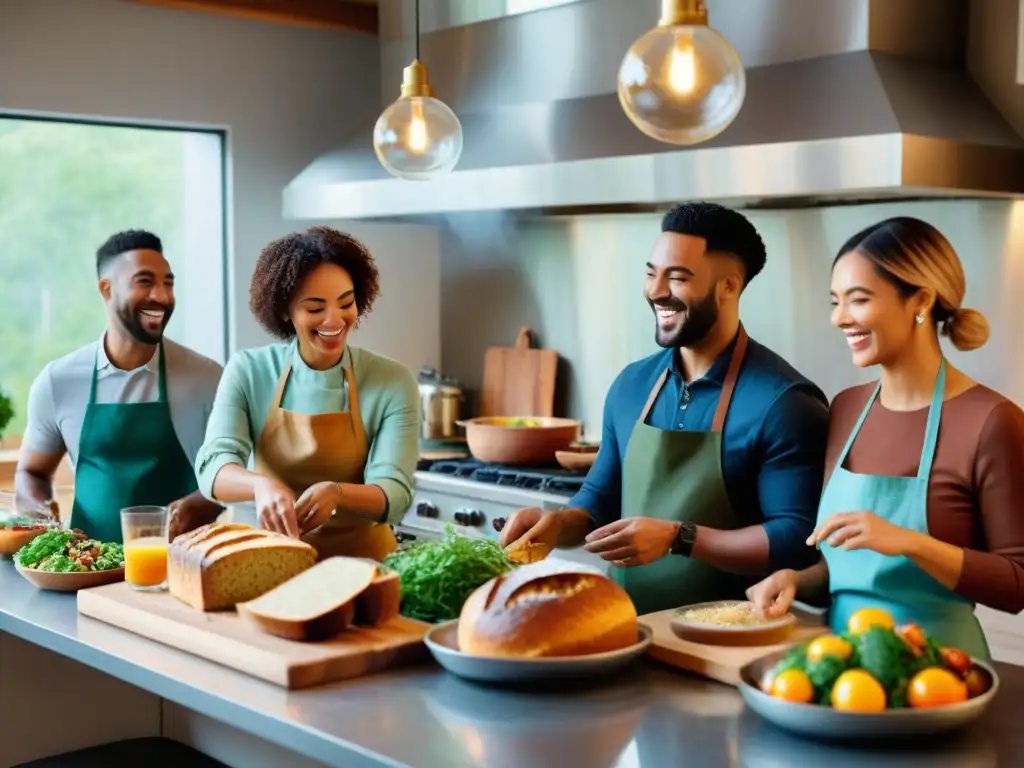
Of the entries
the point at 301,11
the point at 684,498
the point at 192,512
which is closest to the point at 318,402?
the point at 192,512

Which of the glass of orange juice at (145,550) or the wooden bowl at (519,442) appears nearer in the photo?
the glass of orange juice at (145,550)

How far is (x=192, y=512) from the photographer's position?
3.13 m

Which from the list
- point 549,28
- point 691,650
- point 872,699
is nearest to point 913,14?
point 549,28

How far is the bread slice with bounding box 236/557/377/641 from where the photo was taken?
6.89ft

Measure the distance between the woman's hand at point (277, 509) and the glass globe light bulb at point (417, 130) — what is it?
0.73 meters

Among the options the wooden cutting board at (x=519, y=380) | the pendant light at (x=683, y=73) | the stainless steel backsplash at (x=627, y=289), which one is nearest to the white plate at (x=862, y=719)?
the pendant light at (x=683, y=73)

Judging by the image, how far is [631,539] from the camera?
92.4 inches

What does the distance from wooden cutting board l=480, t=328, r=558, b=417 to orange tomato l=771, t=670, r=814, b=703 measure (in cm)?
326

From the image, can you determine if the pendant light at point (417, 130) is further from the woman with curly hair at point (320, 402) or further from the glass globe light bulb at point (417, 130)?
the woman with curly hair at point (320, 402)

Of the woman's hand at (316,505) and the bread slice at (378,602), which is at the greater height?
the woman's hand at (316,505)

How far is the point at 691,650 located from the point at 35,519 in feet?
5.53

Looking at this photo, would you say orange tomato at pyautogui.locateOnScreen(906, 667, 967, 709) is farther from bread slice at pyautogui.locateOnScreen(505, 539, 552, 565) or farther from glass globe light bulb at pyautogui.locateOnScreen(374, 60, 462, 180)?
glass globe light bulb at pyautogui.locateOnScreen(374, 60, 462, 180)

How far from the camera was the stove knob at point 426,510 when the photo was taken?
4.58 m

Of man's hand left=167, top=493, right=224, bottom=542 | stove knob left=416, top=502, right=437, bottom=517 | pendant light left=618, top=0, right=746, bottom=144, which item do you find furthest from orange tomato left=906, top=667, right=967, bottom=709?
stove knob left=416, top=502, right=437, bottom=517
